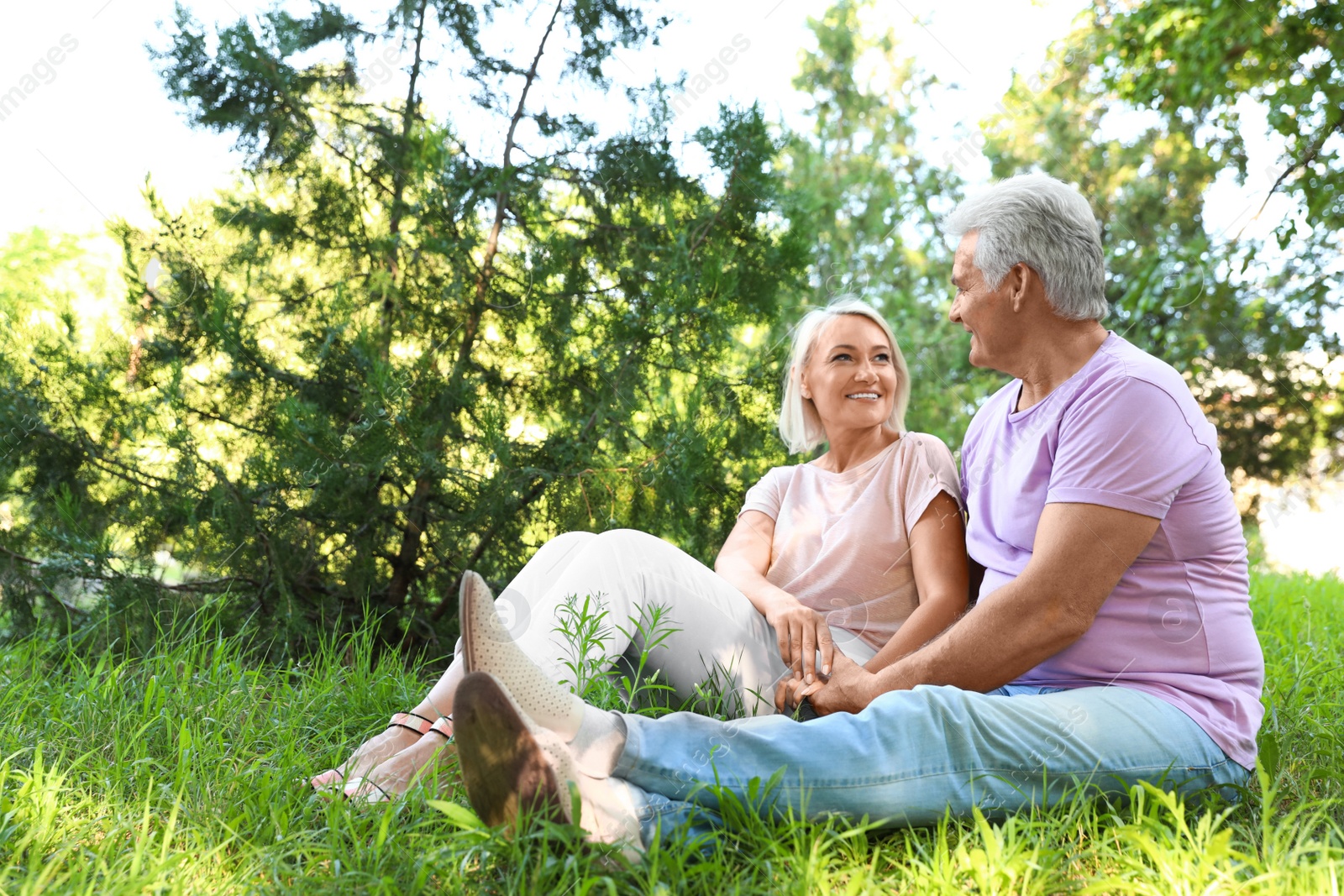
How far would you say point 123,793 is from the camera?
1.77 metres

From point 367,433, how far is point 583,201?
4.00ft

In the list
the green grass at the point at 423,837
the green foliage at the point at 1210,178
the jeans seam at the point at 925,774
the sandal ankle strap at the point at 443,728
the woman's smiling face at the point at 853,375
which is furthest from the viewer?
the green foliage at the point at 1210,178

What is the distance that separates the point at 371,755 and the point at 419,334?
1.84 m

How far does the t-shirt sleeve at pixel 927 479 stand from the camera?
2.26 meters

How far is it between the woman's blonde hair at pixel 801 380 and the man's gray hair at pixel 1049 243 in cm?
56

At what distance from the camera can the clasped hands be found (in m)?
1.98

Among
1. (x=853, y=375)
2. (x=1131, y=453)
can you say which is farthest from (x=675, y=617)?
(x=1131, y=453)

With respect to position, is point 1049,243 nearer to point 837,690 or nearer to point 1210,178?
point 837,690

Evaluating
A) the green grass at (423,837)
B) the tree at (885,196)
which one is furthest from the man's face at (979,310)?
the tree at (885,196)

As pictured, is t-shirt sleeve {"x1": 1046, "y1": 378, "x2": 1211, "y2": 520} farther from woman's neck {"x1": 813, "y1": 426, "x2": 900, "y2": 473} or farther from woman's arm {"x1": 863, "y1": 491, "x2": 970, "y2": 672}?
woman's neck {"x1": 813, "y1": 426, "x2": 900, "y2": 473}

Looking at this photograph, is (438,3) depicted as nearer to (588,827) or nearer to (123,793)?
(123,793)

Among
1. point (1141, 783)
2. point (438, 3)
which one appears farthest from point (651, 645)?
point (438, 3)

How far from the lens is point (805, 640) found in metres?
2.07

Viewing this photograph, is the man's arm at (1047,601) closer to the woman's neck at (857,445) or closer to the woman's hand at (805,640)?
the woman's hand at (805,640)
